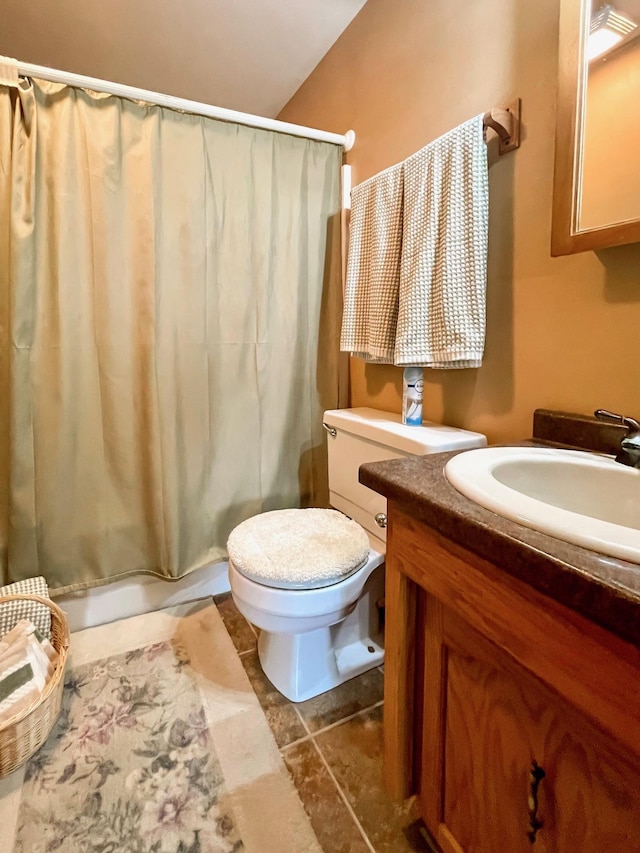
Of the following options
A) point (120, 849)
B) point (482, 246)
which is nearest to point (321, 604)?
point (120, 849)

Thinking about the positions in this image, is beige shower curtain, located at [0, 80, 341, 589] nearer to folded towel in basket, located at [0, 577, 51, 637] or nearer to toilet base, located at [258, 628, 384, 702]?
folded towel in basket, located at [0, 577, 51, 637]

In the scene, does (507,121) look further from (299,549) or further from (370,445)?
(299,549)

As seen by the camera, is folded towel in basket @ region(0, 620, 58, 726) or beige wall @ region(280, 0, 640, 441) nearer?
beige wall @ region(280, 0, 640, 441)

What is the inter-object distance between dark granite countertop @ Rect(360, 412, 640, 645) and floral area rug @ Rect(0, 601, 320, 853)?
2.59 ft

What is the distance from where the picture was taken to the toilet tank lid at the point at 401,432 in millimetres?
1073

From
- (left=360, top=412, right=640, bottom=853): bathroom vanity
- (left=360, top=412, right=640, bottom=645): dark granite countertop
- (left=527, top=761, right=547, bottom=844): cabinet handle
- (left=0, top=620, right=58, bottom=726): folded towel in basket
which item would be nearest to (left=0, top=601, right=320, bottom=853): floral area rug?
(left=0, top=620, right=58, bottom=726): folded towel in basket

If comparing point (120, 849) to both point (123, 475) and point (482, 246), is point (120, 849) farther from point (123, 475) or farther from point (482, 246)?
point (482, 246)

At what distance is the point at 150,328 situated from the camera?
1447 mm

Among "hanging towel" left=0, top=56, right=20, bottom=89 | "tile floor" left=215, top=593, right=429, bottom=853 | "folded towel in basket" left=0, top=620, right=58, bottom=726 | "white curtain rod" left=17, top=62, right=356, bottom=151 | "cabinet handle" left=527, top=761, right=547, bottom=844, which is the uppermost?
"white curtain rod" left=17, top=62, right=356, bottom=151

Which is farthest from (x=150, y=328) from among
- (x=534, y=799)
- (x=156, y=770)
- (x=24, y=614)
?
(x=534, y=799)

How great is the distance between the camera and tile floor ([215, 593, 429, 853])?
891 millimetres

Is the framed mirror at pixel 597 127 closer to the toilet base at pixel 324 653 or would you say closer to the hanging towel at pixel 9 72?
the toilet base at pixel 324 653

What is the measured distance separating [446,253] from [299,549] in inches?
33.9

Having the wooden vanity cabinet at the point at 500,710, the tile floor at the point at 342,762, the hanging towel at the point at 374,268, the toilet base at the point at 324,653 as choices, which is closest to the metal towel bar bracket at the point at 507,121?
the hanging towel at the point at 374,268
